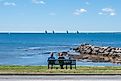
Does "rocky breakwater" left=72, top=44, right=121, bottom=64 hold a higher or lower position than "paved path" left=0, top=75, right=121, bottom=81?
lower

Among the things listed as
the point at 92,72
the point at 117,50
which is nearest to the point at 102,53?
the point at 117,50

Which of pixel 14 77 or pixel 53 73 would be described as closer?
pixel 14 77

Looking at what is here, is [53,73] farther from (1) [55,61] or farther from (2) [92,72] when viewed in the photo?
(1) [55,61]

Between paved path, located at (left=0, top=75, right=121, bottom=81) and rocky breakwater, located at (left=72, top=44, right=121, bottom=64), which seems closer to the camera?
paved path, located at (left=0, top=75, right=121, bottom=81)

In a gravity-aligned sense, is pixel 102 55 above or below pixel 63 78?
below

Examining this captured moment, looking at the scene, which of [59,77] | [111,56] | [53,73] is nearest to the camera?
[59,77]

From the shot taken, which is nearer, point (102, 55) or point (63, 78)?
point (63, 78)

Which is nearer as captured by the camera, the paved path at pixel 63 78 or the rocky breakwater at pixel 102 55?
the paved path at pixel 63 78

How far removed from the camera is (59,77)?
24.1m

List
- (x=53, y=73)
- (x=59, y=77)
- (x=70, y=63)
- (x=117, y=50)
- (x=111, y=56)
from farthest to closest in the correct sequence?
(x=117, y=50), (x=111, y=56), (x=70, y=63), (x=53, y=73), (x=59, y=77)

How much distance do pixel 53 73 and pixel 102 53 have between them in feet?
169

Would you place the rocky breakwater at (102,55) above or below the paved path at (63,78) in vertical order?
below

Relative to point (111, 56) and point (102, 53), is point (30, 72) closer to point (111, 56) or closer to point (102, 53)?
point (111, 56)

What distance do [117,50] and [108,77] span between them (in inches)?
2006
